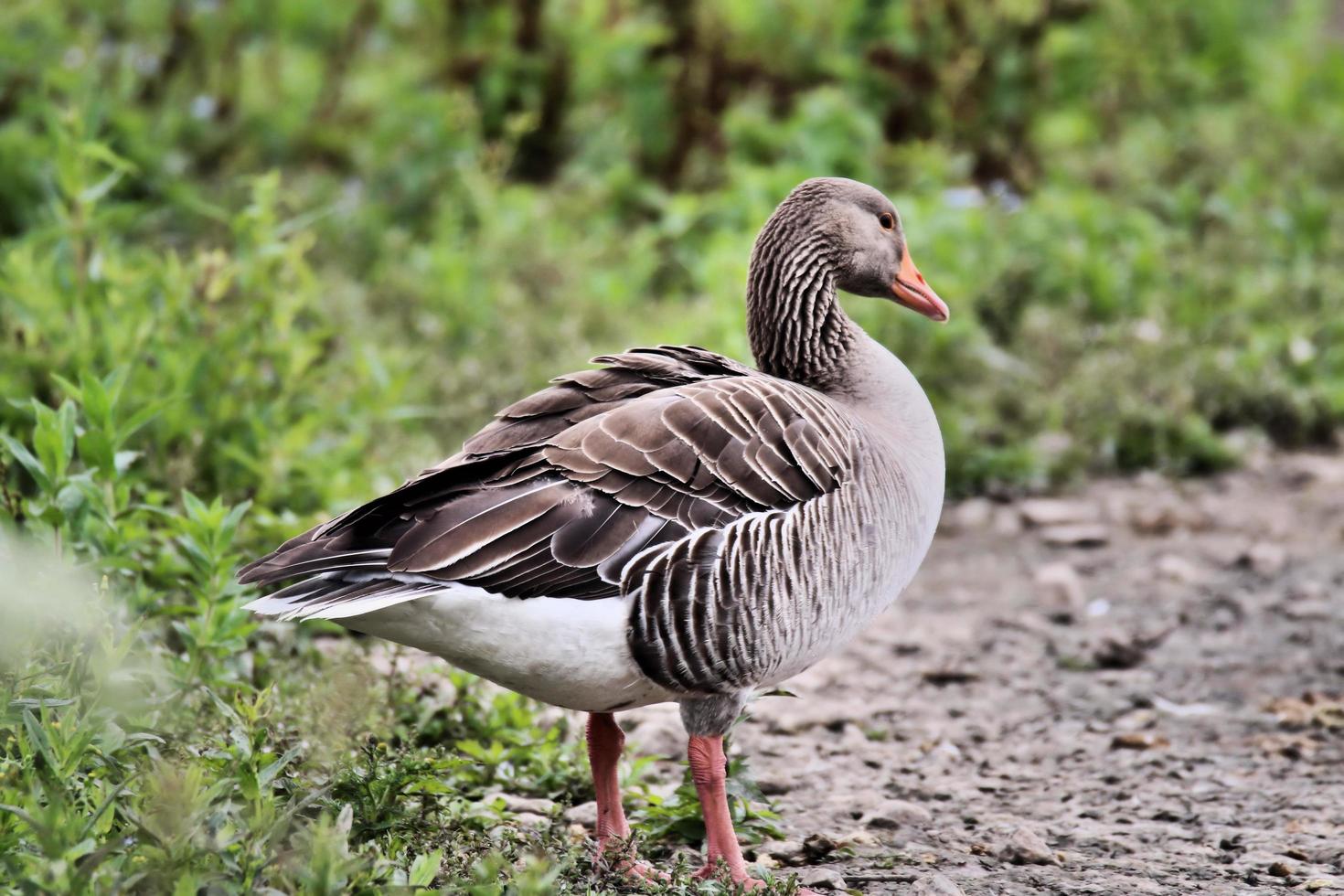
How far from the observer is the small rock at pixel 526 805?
4066 millimetres

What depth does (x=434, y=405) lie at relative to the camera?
6.65 m

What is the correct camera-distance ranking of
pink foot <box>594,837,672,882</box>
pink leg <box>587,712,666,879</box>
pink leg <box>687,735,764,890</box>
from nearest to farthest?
Answer: pink foot <box>594,837,672,882</box>, pink leg <box>687,735,764,890</box>, pink leg <box>587,712,666,879</box>

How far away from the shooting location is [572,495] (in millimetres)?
3602

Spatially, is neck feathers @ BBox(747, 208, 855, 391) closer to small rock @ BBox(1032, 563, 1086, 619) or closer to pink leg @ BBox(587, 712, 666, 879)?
pink leg @ BBox(587, 712, 666, 879)

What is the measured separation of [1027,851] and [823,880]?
0.57m

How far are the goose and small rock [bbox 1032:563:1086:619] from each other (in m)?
2.04

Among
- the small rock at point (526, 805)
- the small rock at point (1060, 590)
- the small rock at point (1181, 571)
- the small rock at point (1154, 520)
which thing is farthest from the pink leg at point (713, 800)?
the small rock at point (1154, 520)

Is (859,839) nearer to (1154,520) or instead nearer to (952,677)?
(952,677)

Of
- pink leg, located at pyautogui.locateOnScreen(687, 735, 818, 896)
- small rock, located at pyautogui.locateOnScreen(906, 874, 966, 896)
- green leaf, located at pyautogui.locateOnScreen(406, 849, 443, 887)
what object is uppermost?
green leaf, located at pyautogui.locateOnScreen(406, 849, 443, 887)

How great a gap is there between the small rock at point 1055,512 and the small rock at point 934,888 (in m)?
3.18

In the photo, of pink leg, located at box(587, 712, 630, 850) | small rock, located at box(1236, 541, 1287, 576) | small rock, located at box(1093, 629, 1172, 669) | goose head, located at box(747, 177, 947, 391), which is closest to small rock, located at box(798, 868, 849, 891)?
pink leg, located at box(587, 712, 630, 850)

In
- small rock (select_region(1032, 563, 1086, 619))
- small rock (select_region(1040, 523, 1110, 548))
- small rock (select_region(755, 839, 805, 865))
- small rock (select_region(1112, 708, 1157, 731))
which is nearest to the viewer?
small rock (select_region(755, 839, 805, 865))

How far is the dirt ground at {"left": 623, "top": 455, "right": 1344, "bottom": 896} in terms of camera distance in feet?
12.8

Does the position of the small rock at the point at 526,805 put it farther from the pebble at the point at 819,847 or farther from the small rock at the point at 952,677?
the small rock at the point at 952,677
